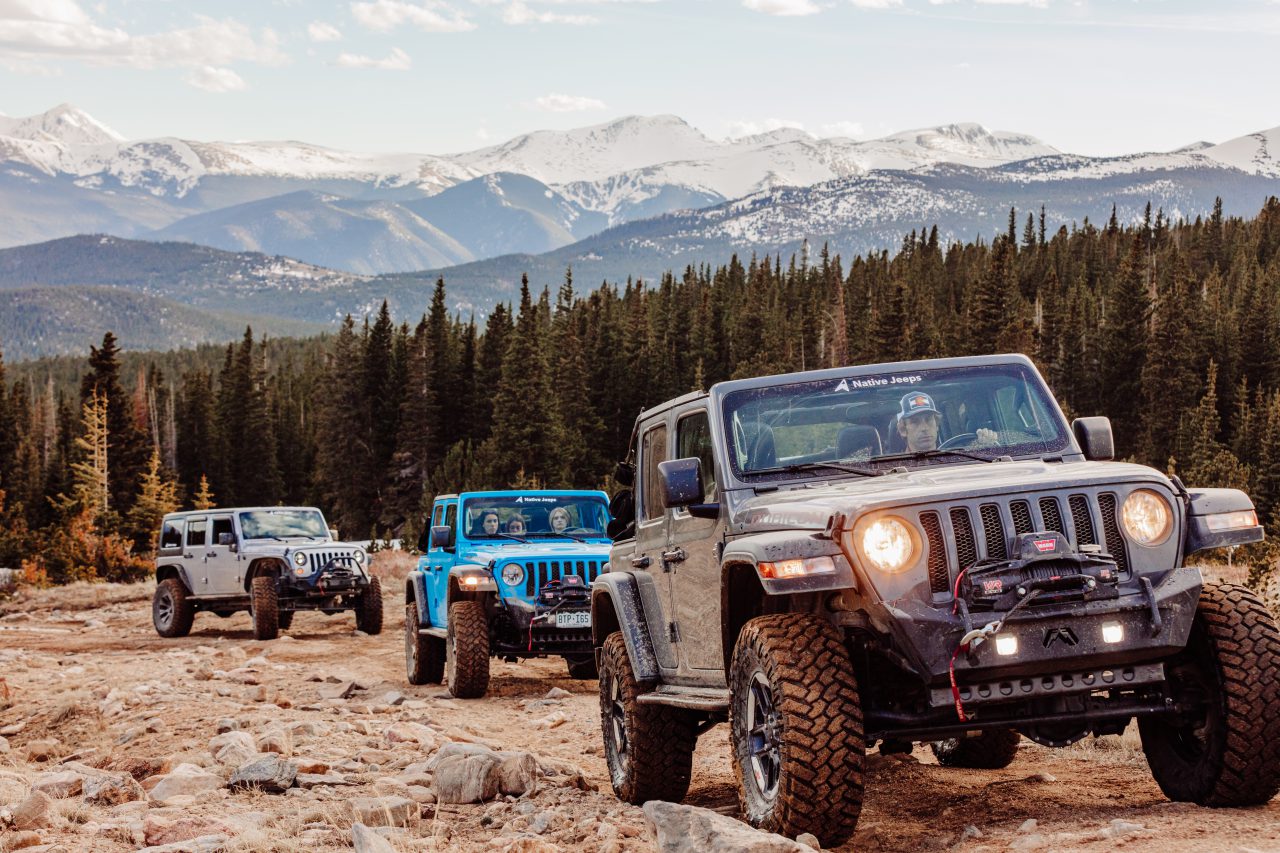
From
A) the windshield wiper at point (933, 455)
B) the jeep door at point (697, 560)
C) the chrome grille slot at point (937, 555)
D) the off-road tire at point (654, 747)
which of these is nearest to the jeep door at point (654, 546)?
the jeep door at point (697, 560)

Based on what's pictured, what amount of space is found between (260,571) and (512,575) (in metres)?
9.58

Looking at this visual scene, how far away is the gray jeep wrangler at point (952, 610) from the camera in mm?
6289

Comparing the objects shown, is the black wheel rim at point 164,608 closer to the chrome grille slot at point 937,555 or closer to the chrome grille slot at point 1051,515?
the chrome grille slot at point 937,555

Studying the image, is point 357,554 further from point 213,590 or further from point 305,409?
point 305,409

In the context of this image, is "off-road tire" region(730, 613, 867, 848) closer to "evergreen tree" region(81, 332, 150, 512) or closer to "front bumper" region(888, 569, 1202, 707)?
"front bumper" region(888, 569, 1202, 707)

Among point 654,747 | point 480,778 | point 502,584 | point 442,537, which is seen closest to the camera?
point 654,747

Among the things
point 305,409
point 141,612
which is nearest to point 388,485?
point 305,409

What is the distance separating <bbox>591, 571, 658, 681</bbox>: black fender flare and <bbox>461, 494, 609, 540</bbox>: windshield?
729cm

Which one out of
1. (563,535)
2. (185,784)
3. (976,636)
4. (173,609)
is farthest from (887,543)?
(173,609)

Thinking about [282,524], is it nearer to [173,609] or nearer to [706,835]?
[173,609]

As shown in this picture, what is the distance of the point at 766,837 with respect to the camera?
5.95m

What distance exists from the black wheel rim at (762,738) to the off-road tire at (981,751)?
2.93 m

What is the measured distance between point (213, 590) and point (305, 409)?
134 meters

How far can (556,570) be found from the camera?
15.9m
